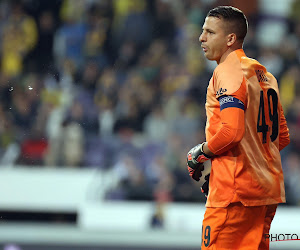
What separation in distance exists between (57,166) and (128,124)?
116 centimetres

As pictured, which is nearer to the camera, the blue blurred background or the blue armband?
the blue armband

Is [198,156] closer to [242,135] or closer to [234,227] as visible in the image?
[242,135]

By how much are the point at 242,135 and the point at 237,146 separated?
0.11 m

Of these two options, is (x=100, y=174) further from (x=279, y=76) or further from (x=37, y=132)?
(x=279, y=76)

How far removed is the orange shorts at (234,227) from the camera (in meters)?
3.00

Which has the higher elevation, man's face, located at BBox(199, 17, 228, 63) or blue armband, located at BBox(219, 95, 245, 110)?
man's face, located at BBox(199, 17, 228, 63)

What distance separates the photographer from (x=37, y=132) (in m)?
8.00

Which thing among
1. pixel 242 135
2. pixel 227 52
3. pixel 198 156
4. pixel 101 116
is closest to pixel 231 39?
pixel 227 52

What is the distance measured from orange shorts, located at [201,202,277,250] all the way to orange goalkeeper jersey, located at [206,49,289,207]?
49 mm

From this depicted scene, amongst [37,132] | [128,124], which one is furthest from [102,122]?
[37,132]

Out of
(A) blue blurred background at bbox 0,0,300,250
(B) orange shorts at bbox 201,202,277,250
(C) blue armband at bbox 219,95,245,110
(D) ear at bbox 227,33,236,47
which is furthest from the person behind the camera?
(A) blue blurred background at bbox 0,0,300,250

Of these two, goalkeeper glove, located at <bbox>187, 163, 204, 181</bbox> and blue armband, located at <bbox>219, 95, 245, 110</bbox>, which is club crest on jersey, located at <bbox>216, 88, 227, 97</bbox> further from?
goalkeeper glove, located at <bbox>187, 163, 204, 181</bbox>

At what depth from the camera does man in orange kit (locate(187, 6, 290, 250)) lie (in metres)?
2.94

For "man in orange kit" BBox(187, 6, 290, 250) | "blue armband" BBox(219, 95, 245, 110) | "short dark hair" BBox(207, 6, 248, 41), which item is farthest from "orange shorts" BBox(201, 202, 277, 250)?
"short dark hair" BBox(207, 6, 248, 41)
